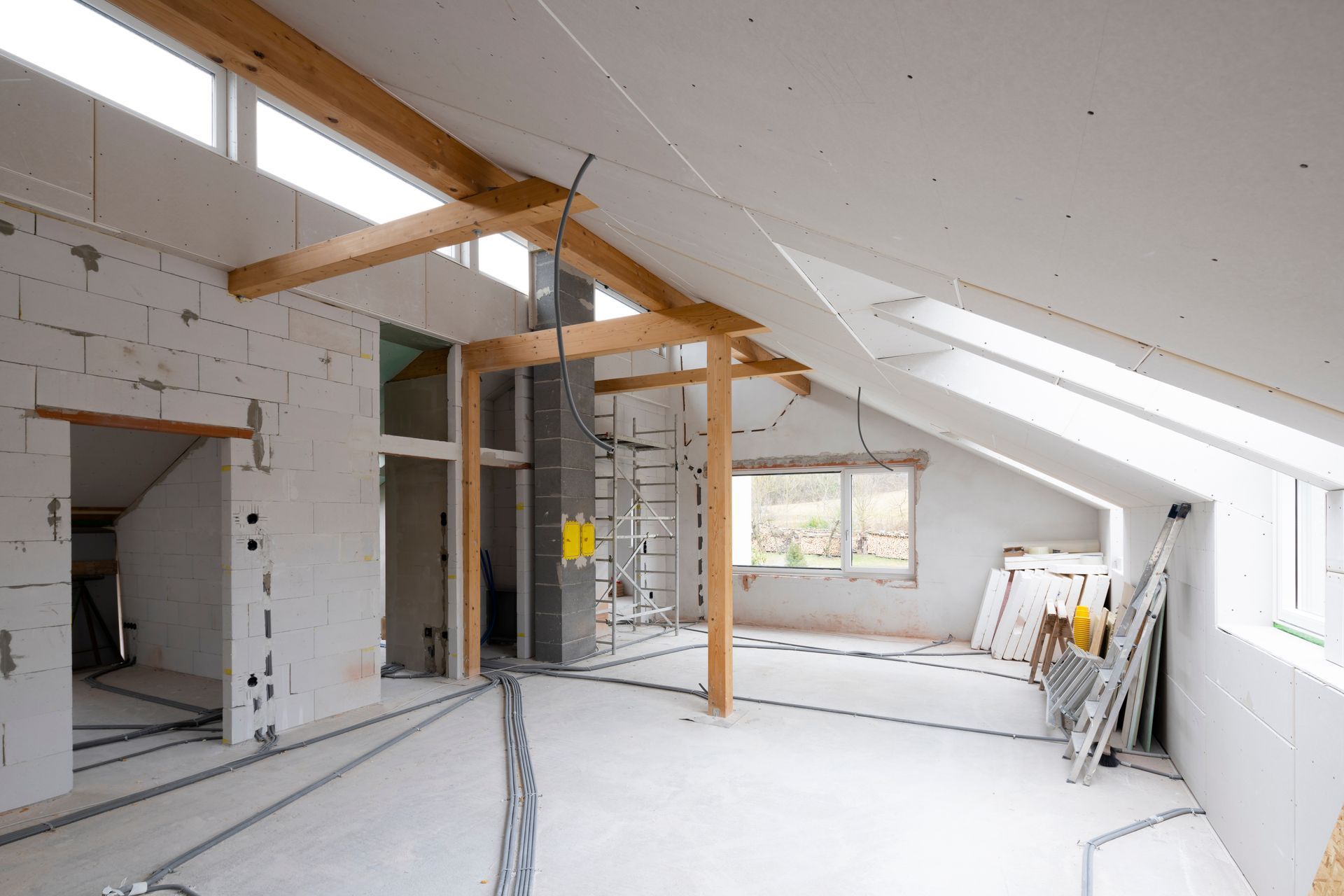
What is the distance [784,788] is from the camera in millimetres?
3709

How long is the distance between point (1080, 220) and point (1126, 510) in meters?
5.44

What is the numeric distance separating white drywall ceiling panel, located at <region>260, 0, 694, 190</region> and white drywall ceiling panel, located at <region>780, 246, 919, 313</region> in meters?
0.94

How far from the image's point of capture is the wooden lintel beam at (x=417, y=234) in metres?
3.20

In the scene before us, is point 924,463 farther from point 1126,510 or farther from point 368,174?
point 368,174

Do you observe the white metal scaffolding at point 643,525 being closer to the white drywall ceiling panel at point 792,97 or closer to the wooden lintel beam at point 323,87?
the wooden lintel beam at point 323,87

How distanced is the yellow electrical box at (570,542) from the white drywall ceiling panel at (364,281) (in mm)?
2337

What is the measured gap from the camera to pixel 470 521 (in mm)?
6234

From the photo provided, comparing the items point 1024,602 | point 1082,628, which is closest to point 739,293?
point 1082,628

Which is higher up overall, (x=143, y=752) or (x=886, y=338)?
(x=886, y=338)

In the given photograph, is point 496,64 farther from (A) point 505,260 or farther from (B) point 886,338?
(A) point 505,260

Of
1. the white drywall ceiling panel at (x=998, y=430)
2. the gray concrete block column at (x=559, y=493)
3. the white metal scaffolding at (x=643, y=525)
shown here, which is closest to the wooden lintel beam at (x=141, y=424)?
the gray concrete block column at (x=559, y=493)

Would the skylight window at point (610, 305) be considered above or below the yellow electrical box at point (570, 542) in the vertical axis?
above

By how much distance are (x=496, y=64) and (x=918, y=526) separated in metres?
7.57

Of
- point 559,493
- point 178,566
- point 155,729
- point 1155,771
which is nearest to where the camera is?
point 1155,771
